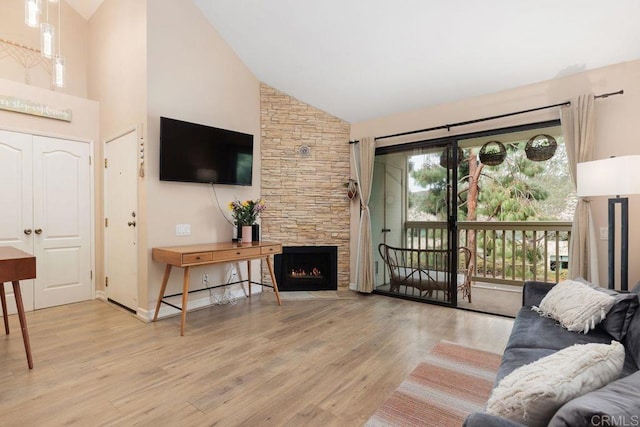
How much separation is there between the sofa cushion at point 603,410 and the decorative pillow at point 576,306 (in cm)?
135

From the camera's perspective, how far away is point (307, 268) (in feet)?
15.6

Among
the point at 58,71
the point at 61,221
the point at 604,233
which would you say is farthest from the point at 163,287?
the point at 604,233

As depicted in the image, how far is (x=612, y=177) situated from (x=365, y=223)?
2.69 m

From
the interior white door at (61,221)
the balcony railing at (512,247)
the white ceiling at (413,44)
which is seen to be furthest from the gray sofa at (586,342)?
the interior white door at (61,221)

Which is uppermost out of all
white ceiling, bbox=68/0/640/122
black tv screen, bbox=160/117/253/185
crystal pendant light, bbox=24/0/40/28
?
white ceiling, bbox=68/0/640/122

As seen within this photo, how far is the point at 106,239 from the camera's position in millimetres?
4074

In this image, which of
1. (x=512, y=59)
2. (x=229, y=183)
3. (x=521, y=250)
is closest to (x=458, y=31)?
(x=512, y=59)

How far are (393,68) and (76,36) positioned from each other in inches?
169

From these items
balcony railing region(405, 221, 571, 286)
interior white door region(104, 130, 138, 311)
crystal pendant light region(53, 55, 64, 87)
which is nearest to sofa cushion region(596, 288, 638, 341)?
balcony railing region(405, 221, 571, 286)

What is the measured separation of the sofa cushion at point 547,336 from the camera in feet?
5.91

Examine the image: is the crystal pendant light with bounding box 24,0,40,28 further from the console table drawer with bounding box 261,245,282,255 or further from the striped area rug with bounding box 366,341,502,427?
the striped area rug with bounding box 366,341,502,427

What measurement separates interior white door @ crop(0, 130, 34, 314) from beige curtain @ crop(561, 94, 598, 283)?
5.83 metres

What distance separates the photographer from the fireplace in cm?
459

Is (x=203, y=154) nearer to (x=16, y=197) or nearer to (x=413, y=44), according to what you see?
(x=16, y=197)
